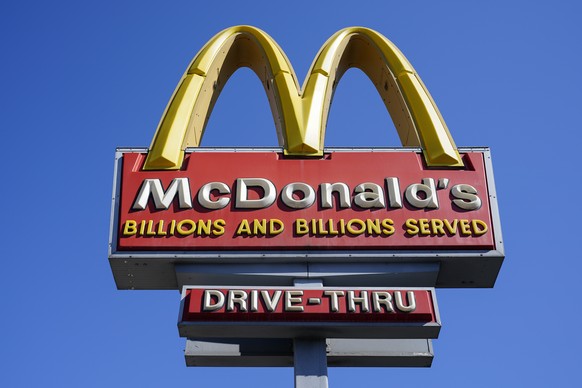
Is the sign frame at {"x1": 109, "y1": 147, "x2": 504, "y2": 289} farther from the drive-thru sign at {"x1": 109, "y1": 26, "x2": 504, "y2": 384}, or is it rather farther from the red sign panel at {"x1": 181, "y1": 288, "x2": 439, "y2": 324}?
the red sign panel at {"x1": 181, "y1": 288, "x2": 439, "y2": 324}

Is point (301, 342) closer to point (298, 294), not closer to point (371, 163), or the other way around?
point (298, 294)

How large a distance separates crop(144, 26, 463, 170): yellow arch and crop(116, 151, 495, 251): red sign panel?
0.30 m

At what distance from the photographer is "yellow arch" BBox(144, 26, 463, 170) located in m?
12.1

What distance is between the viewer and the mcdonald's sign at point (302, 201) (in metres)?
10.9

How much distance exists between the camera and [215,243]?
1095 cm

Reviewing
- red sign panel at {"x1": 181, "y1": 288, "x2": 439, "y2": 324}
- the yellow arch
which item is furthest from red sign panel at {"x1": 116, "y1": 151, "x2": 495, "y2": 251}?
red sign panel at {"x1": 181, "y1": 288, "x2": 439, "y2": 324}

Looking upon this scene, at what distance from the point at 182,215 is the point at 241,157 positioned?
4.05 ft

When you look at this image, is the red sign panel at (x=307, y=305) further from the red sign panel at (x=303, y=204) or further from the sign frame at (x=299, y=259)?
the red sign panel at (x=303, y=204)

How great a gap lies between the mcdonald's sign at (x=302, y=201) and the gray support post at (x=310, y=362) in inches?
41.3

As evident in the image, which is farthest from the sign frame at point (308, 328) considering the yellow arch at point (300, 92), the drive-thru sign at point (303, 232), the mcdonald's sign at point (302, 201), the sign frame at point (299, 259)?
the yellow arch at point (300, 92)

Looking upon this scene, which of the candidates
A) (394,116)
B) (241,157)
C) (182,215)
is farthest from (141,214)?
(394,116)

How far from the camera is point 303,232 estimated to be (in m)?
11.1

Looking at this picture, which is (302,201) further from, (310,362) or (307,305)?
(310,362)

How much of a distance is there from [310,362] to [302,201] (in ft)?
6.87
